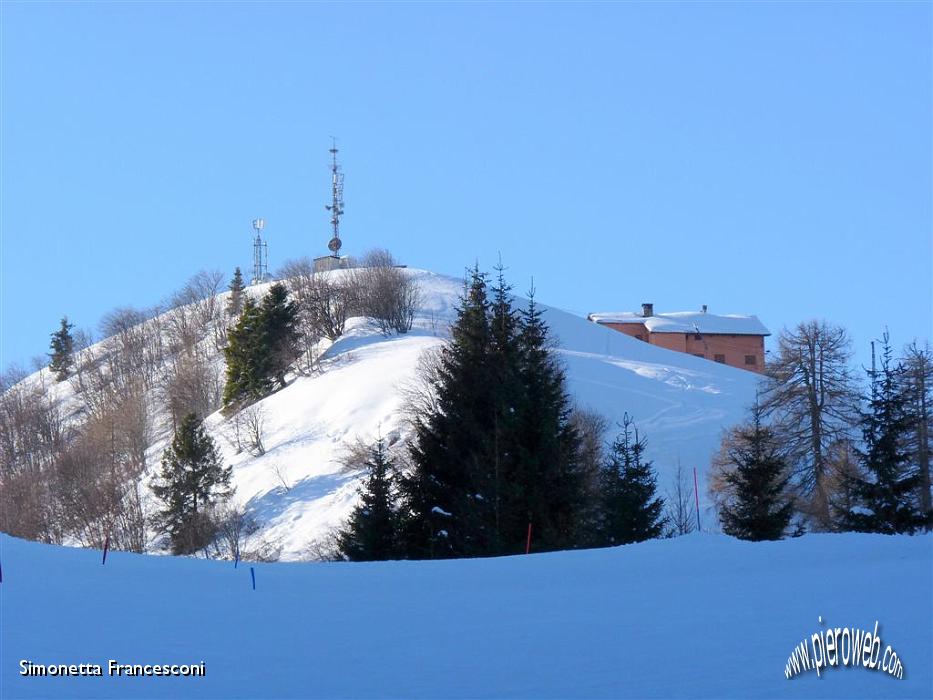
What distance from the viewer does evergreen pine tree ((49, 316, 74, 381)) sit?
10069cm

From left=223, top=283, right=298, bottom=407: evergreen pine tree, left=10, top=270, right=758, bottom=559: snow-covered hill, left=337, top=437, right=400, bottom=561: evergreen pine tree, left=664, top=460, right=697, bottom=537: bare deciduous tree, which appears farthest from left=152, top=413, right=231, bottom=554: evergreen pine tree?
left=337, top=437, right=400, bottom=561: evergreen pine tree

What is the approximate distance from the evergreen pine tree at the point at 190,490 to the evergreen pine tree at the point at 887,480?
30073mm

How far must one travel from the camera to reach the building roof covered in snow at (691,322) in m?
103

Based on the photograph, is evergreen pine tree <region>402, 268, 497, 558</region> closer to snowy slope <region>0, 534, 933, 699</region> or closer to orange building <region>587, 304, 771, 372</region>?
snowy slope <region>0, 534, 933, 699</region>

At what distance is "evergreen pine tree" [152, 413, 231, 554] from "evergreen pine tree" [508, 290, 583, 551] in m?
28.2

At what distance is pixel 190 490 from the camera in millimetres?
52719

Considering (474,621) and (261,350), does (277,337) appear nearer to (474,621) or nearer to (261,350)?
(261,350)

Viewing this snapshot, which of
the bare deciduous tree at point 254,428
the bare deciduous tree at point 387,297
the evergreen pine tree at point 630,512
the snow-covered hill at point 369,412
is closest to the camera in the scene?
the evergreen pine tree at point 630,512

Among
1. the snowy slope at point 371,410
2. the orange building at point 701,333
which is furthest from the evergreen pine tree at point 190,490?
the orange building at point 701,333

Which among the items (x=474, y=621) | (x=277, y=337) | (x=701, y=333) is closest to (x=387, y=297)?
(x=277, y=337)

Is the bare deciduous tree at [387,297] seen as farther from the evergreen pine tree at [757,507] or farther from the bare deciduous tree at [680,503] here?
the evergreen pine tree at [757,507]

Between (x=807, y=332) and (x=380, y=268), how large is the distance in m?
39.0

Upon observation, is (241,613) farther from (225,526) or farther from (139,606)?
(225,526)

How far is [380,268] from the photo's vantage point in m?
84.4
